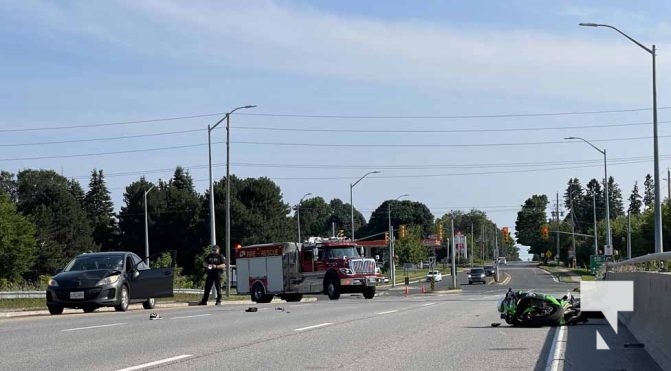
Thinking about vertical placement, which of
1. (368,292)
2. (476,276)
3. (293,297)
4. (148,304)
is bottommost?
(476,276)

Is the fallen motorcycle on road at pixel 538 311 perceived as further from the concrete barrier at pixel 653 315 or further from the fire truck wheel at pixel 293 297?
the fire truck wheel at pixel 293 297

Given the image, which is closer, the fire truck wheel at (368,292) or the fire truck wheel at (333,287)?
the fire truck wheel at (333,287)

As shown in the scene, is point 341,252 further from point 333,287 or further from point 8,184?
point 8,184

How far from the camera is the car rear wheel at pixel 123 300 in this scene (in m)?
24.1

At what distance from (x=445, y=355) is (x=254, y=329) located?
5197 millimetres

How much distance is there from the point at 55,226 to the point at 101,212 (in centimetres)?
2979

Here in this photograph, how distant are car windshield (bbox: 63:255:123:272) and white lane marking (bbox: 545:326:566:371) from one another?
12.4 meters

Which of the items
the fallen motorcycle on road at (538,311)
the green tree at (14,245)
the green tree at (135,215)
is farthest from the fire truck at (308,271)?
the green tree at (135,215)

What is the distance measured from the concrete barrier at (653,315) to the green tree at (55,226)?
290ft

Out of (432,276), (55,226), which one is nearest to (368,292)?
(432,276)

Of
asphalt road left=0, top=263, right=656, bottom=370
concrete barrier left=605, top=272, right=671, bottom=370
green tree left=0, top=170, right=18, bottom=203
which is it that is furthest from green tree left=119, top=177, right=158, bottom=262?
concrete barrier left=605, top=272, right=671, bottom=370

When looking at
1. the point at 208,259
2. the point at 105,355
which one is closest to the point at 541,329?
the point at 105,355

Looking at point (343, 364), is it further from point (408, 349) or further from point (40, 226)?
point (40, 226)

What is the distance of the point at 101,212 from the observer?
134 meters
